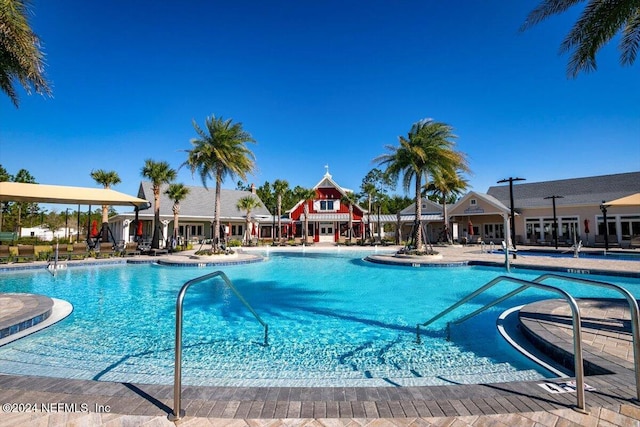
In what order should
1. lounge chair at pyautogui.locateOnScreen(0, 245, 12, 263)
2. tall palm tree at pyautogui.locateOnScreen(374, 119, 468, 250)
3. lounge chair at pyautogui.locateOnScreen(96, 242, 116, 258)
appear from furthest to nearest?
tall palm tree at pyautogui.locateOnScreen(374, 119, 468, 250), lounge chair at pyautogui.locateOnScreen(96, 242, 116, 258), lounge chair at pyautogui.locateOnScreen(0, 245, 12, 263)

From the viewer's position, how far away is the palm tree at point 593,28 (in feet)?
25.7

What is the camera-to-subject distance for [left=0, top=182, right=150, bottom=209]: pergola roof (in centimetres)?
1669

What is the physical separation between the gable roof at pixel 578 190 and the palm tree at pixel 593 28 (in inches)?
981

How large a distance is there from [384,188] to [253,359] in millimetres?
52506

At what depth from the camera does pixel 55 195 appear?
17844 mm

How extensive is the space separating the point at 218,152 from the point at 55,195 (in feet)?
31.4

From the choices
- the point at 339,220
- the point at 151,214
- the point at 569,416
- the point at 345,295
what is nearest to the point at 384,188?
the point at 339,220

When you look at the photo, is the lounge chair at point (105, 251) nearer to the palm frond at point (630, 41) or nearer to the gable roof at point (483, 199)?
the palm frond at point (630, 41)

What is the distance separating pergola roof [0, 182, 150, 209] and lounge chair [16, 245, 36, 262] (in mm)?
2732

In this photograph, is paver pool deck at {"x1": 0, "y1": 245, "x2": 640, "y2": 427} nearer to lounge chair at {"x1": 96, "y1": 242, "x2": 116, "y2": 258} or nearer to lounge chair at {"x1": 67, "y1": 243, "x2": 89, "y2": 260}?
lounge chair at {"x1": 67, "y1": 243, "x2": 89, "y2": 260}

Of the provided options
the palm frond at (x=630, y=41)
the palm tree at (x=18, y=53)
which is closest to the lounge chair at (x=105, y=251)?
the palm tree at (x=18, y=53)

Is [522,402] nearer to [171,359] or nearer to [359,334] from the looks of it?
[359,334]

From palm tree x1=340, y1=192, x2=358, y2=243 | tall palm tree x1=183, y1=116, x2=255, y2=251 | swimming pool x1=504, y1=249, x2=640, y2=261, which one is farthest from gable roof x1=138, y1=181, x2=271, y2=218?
swimming pool x1=504, y1=249, x2=640, y2=261

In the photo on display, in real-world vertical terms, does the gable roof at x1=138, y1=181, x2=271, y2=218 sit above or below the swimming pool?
above
